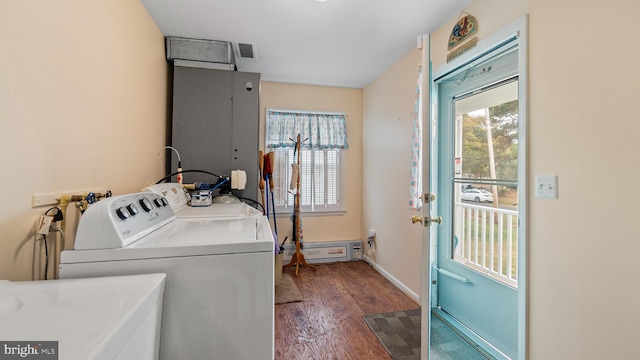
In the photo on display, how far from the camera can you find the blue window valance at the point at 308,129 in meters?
3.35

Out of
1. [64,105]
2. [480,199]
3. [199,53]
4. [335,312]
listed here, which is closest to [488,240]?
[480,199]

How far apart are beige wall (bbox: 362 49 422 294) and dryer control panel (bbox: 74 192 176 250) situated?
2001 millimetres

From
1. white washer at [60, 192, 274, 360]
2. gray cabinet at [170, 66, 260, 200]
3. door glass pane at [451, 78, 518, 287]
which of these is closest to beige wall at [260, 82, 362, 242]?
gray cabinet at [170, 66, 260, 200]

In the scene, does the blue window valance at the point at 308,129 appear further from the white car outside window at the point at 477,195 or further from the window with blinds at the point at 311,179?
the white car outside window at the point at 477,195

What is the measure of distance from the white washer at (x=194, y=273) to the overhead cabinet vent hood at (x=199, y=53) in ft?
5.86

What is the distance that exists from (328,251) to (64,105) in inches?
118

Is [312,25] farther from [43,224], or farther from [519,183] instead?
[43,224]

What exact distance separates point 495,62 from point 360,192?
229 cm

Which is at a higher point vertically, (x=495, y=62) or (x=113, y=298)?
(x=495, y=62)

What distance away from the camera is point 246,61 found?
2748 mm
